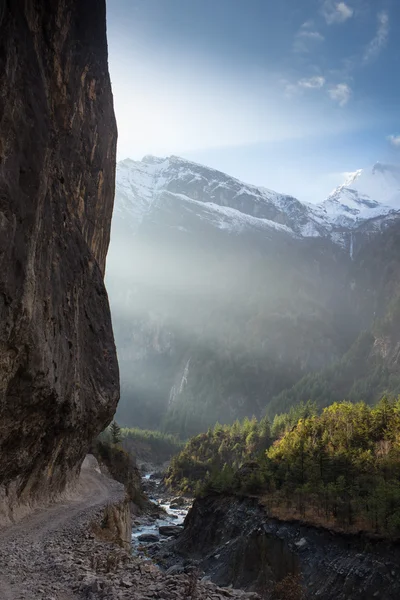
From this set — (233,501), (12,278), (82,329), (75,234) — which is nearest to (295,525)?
(233,501)

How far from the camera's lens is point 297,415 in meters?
132

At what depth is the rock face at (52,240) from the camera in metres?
17.4

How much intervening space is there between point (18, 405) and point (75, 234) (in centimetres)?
1477

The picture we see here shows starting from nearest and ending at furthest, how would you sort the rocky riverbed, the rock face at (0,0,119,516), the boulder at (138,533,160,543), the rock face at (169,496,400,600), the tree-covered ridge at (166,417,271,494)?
the rock face at (0,0,119,516) → the rock face at (169,496,400,600) → the rocky riverbed → the boulder at (138,533,160,543) → the tree-covered ridge at (166,417,271,494)

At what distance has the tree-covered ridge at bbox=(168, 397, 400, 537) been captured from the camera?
44438mm

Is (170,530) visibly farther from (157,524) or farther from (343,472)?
(343,472)

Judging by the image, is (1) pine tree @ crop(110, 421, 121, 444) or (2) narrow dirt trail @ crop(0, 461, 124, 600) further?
(1) pine tree @ crop(110, 421, 121, 444)

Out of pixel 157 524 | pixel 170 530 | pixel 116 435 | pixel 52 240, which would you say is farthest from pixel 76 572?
pixel 116 435

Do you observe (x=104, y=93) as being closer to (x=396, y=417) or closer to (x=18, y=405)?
(x=18, y=405)

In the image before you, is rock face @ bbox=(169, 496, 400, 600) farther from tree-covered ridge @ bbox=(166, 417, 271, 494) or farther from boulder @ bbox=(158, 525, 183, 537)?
tree-covered ridge @ bbox=(166, 417, 271, 494)

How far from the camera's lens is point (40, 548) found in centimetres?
1795

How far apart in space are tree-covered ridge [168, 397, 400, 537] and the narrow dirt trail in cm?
2492

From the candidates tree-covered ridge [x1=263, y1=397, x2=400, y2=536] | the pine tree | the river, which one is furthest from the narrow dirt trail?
the pine tree

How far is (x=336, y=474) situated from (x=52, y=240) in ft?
160
